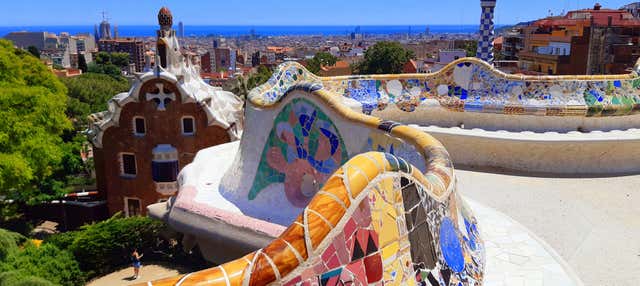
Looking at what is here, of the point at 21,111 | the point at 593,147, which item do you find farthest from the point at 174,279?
the point at 21,111

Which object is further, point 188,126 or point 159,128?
point 188,126

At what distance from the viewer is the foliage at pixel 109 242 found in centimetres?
1097

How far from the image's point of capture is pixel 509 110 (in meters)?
9.79

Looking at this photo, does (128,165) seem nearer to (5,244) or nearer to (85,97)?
(5,244)

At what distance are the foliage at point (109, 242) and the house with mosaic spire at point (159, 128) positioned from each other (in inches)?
167

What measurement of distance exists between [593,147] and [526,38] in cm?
3914

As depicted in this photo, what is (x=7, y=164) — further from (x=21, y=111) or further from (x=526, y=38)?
(x=526, y=38)

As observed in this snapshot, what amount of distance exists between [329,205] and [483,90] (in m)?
8.14

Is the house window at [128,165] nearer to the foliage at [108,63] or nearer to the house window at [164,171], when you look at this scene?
the house window at [164,171]

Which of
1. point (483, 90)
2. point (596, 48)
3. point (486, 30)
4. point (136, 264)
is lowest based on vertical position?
point (136, 264)

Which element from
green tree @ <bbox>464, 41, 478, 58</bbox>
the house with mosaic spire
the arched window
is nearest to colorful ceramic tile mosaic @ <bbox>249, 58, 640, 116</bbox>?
the house with mosaic spire

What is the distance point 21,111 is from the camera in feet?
41.6

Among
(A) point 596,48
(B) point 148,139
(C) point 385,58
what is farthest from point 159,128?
(C) point 385,58

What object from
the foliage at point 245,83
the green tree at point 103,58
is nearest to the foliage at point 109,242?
the foliage at point 245,83
